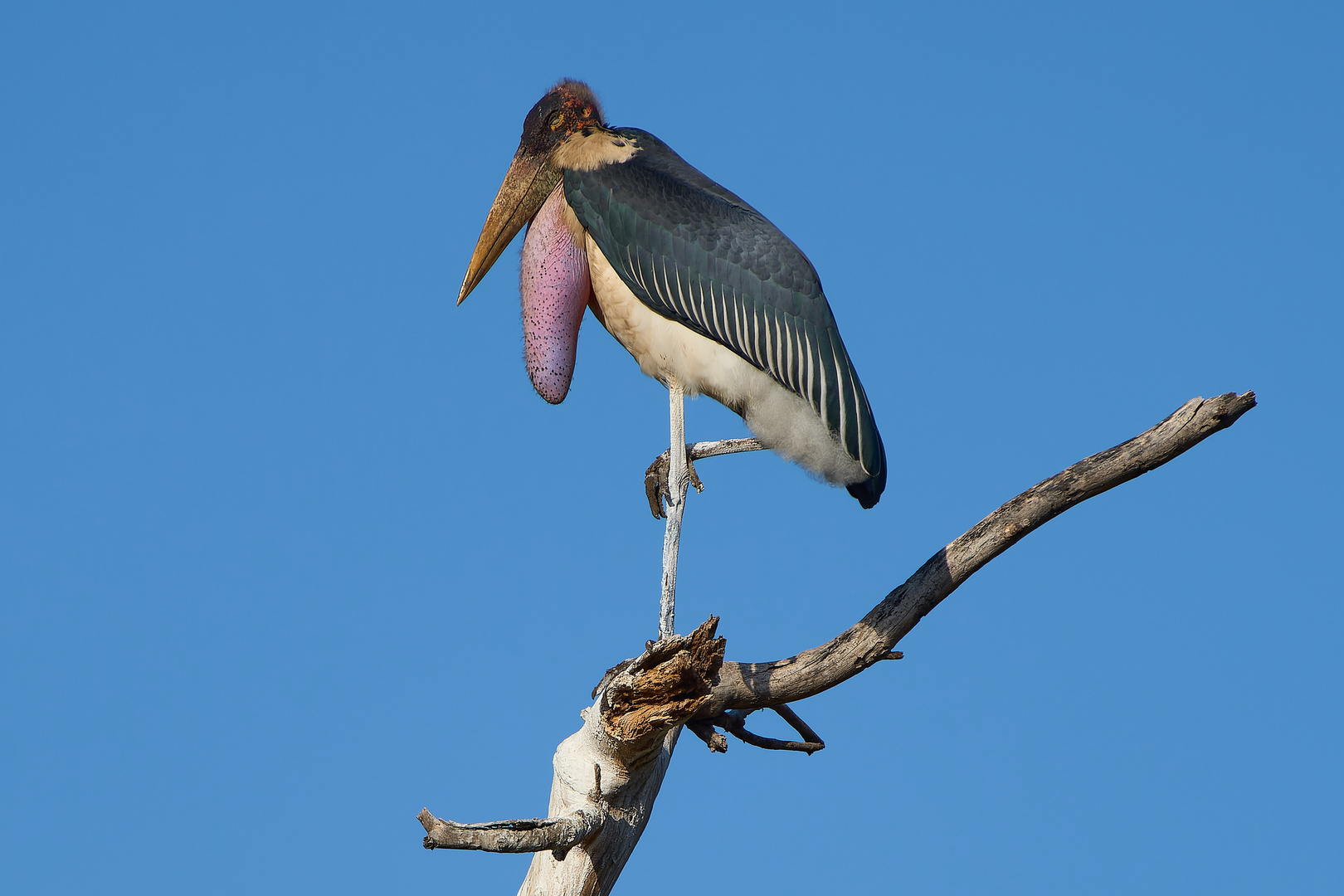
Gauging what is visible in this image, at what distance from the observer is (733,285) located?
5742 millimetres

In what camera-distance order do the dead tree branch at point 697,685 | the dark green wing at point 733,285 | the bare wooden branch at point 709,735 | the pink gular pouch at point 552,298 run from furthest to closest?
the pink gular pouch at point 552,298 < the dark green wing at point 733,285 < the bare wooden branch at point 709,735 < the dead tree branch at point 697,685

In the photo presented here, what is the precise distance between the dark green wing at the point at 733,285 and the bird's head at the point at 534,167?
45cm

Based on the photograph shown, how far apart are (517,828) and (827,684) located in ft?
4.82

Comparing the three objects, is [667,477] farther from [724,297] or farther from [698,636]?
[698,636]

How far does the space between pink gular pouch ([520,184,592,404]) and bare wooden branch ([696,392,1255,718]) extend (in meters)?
1.69

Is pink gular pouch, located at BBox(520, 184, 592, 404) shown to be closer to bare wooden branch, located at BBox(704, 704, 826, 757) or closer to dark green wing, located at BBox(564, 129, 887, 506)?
dark green wing, located at BBox(564, 129, 887, 506)

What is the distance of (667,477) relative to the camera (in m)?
5.84

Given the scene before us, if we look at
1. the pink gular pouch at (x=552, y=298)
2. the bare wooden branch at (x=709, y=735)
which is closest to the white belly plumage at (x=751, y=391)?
the pink gular pouch at (x=552, y=298)

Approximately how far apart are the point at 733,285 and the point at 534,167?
1.27 m

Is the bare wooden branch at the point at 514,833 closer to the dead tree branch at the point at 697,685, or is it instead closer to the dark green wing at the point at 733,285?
the dead tree branch at the point at 697,685

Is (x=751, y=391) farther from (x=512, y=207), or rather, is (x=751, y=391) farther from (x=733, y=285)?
(x=512, y=207)

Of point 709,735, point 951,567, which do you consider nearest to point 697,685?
point 709,735

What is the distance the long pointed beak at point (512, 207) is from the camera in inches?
245

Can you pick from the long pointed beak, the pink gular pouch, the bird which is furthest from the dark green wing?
the long pointed beak
